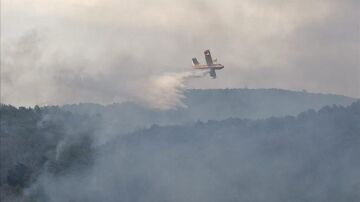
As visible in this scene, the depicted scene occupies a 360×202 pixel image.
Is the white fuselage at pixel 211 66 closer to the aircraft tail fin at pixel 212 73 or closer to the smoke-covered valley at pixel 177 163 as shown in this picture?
the aircraft tail fin at pixel 212 73

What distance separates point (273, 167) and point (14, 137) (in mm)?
61113

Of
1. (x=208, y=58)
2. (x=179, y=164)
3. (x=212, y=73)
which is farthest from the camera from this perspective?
(x=179, y=164)

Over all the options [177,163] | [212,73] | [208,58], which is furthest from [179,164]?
[208,58]

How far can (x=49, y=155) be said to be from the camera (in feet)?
515

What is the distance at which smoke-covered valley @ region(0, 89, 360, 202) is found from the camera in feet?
474

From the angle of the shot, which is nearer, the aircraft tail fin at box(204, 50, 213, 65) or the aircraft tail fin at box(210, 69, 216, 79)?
the aircraft tail fin at box(210, 69, 216, 79)

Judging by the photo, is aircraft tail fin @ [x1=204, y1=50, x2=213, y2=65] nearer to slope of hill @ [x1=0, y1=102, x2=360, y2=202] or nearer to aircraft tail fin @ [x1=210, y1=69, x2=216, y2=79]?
aircraft tail fin @ [x1=210, y1=69, x2=216, y2=79]

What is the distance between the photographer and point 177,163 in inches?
6181

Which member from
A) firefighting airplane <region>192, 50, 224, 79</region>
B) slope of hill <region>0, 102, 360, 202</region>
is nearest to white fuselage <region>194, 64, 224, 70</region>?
firefighting airplane <region>192, 50, 224, 79</region>

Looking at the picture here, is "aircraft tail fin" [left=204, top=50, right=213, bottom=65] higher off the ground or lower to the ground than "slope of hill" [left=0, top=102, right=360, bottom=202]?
higher

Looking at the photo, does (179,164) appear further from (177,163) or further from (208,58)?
(208,58)

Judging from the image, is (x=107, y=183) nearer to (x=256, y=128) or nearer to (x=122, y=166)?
(x=122, y=166)

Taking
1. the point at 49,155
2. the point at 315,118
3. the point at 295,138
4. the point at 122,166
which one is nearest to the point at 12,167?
the point at 49,155

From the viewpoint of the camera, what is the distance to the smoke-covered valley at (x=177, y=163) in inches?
5694
